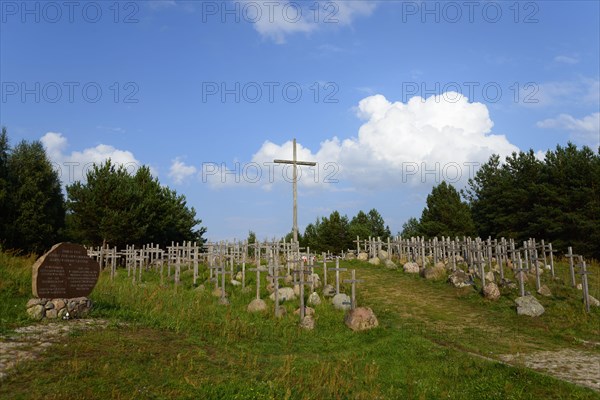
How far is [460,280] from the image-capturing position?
24.1 m

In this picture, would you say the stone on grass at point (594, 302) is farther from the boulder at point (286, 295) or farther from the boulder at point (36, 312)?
the boulder at point (36, 312)

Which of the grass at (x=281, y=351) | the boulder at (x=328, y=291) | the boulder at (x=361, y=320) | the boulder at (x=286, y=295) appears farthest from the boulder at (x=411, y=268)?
the boulder at (x=361, y=320)

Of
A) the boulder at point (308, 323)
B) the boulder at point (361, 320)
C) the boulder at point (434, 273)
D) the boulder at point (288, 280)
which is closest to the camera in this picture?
the boulder at point (361, 320)

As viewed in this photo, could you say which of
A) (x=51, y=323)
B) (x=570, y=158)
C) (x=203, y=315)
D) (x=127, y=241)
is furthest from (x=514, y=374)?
(x=570, y=158)

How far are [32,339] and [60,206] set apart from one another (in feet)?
118

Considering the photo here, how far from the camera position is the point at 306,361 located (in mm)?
11609

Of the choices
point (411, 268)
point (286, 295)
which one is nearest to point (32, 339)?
point (286, 295)

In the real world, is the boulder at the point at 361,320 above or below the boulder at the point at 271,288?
below

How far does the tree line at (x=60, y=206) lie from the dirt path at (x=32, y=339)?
2741 cm

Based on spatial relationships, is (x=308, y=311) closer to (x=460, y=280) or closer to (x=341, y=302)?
A: (x=341, y=302)

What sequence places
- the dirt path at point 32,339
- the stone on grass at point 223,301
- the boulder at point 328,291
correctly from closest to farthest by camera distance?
the dirt path at point 32,339 < the stone on grass at point 223,301 < the boulder at point 328,291

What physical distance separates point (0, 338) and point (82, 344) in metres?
1.78

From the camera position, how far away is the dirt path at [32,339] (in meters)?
8.70

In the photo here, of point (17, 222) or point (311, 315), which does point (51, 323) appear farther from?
point (17, 222)
